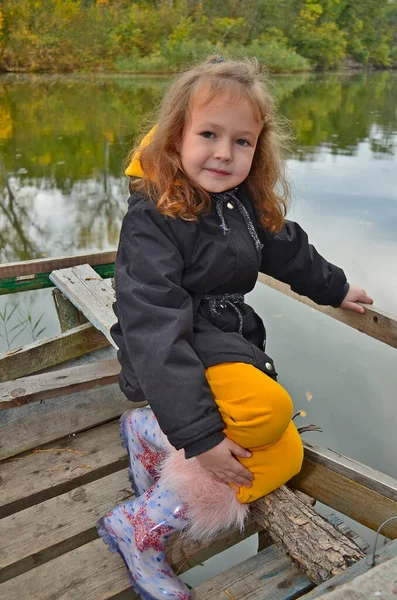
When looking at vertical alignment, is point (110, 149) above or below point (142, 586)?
below

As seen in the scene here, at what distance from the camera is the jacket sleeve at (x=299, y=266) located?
6.73 ft

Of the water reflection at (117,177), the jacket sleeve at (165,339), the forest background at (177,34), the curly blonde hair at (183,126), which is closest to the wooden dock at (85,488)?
the jacket sleeve at (165,339)

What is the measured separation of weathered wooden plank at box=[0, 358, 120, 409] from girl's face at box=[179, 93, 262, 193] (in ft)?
3.26

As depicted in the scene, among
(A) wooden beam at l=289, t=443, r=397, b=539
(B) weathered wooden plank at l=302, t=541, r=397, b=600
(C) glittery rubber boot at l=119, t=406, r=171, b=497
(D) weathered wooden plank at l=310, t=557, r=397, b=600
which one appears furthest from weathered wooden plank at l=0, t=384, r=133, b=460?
(D) weathered wooden plank at l=310, t=557, r=397, b=600

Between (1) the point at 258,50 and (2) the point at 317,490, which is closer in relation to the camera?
(2) the point at 317,490

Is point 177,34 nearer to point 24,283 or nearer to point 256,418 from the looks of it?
point 24,283

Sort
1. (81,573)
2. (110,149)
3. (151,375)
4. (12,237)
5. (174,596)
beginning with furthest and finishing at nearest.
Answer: (110,149) → (12,237) → (81,573) → (174,596) → (151,375)

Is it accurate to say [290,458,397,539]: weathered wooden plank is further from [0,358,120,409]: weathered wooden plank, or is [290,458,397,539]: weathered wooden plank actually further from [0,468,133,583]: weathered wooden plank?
[0,358,120,409]: weathered wooden plank

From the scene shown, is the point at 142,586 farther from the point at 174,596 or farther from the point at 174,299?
the point at 174,299

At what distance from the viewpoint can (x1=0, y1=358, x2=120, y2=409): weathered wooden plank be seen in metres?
2.17

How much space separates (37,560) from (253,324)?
1058 millimetres

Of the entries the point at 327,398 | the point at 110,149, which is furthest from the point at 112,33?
the point at 327,398

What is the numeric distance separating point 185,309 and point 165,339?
115mm

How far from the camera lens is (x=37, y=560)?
1913mm
